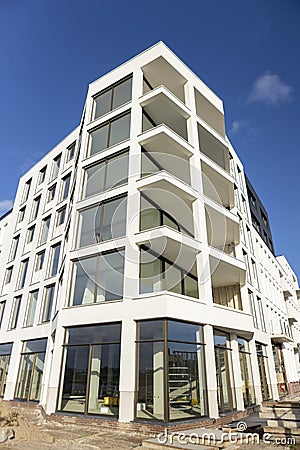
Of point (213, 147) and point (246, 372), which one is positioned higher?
point (213, 147)

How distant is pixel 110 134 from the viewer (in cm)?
1734

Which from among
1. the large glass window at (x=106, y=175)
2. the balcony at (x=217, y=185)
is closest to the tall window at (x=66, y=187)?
the large glass window at (x=106, y=175)

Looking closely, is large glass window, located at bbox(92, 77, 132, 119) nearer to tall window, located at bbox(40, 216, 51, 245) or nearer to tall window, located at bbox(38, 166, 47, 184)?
tall window, located at bbox(40, 216, 51, 245)

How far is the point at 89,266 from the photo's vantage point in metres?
14.6

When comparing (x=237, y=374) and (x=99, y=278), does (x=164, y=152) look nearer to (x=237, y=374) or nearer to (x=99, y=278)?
(x=99, y=278)

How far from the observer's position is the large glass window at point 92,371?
1168 centimetres

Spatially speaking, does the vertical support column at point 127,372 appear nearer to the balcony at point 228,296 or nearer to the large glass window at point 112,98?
the balcony at point 228,296

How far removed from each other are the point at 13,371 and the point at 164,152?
1779 centimetres

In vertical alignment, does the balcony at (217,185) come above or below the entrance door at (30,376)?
above

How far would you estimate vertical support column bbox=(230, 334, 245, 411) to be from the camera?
14805 mm

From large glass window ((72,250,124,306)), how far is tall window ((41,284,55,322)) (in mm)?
5792

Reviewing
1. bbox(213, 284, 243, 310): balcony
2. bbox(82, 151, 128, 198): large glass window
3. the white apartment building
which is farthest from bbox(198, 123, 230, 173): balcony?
bbox(213, 284, 243, 310): balcony

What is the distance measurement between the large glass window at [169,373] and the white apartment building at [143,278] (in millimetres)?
45

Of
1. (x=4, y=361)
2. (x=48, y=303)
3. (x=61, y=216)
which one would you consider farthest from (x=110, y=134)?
(x=4, y=361)
